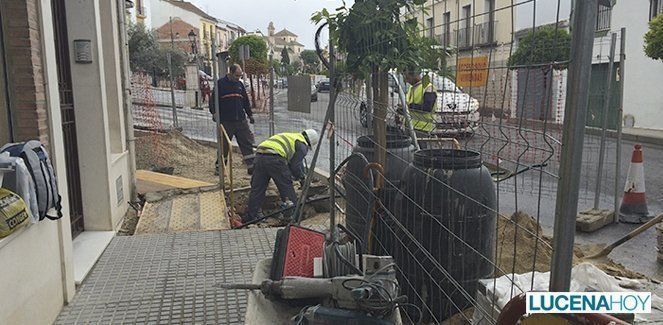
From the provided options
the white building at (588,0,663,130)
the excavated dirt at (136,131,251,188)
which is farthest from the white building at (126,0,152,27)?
the white building at (588,0,663,130)

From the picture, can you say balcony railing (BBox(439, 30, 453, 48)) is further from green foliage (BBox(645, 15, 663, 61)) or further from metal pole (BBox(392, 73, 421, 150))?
green foliage (BBox(645, 15, 663, 61))

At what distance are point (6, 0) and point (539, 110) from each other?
3285mm

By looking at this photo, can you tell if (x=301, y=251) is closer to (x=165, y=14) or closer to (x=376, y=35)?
(x=376, y=35)

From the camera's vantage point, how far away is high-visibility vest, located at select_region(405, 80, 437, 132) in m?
3.33

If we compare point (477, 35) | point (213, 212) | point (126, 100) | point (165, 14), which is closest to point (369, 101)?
point (477, 35)

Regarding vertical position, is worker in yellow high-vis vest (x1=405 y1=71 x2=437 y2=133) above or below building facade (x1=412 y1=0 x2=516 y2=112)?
below

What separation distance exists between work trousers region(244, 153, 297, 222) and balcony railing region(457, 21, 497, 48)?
3.98 metres

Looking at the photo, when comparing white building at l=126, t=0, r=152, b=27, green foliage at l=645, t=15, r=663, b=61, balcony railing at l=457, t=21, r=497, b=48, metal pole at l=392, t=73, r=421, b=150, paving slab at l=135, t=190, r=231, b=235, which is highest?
white building at l=126, t=0, r=152, b=27

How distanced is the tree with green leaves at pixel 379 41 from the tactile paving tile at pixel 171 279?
5.36ft

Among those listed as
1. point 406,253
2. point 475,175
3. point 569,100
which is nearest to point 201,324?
point 406,253

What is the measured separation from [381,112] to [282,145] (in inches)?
104

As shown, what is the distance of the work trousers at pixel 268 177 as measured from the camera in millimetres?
6203

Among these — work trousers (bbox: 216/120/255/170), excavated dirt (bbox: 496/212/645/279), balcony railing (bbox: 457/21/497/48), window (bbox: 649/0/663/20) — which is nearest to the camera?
balcony railing (bbox: 457/21/497/48)

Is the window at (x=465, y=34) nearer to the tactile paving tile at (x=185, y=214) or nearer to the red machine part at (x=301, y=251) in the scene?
the red machine part at (x=301, y=251)
